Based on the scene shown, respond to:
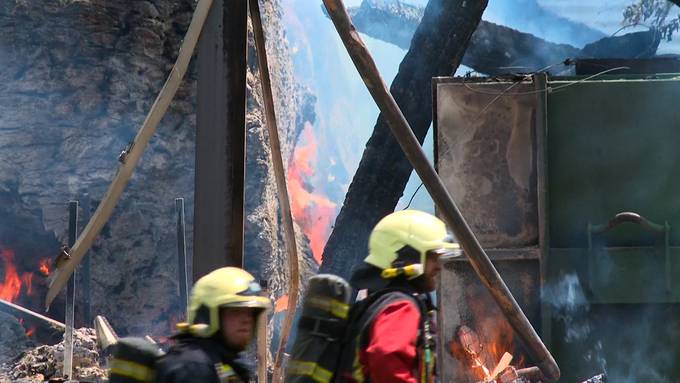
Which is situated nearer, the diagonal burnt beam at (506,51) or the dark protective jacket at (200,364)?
the dark protective jacket at (200,364)

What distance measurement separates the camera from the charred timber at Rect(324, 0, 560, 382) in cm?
592

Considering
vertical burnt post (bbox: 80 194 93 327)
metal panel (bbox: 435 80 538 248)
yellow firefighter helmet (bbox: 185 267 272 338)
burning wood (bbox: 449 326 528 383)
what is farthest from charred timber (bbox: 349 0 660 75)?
yellow firefighter helmet (bbox: 185 267 272 338)

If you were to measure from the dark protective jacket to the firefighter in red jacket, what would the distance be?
0.43 metres

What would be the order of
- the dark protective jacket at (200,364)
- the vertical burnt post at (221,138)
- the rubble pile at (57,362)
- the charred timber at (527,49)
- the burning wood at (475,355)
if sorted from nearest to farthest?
the dark protective jacket at (200,364), the vertical burnt post at (221,138), the burning wood at (475,355), the rubble pile at (57,362), the charred timber at (527,49)

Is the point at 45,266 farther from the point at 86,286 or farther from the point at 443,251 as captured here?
the point at 443,251

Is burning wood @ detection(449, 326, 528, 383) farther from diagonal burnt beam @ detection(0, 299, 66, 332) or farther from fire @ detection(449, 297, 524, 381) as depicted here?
diagonal burnt beam @ detection(0, 299, 66, 332)

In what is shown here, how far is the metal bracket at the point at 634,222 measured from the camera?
708 centimetres

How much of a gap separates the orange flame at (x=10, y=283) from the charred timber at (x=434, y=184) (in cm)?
643

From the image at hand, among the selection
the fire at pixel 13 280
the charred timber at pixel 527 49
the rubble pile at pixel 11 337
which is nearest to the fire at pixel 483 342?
the charred timber at pixel 527 49

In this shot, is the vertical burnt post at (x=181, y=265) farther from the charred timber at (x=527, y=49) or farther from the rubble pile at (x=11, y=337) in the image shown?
the charred timber at (x=527, y=49)

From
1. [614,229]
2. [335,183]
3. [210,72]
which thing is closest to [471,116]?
[614,229]

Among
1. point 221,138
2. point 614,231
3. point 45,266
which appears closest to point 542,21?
point 45,266

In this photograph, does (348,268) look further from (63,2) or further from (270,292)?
(63,2)

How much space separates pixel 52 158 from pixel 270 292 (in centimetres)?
275
